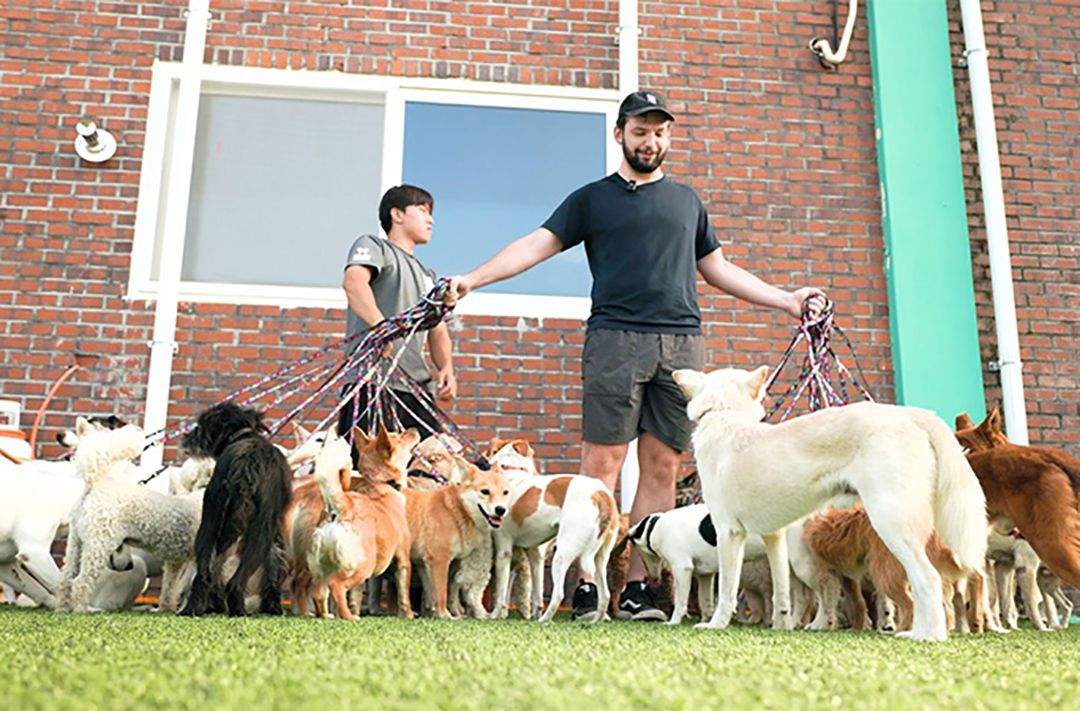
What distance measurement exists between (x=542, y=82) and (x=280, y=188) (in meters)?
1.83

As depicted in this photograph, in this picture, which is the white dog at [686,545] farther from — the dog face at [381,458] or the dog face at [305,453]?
the dog face at [305,453]

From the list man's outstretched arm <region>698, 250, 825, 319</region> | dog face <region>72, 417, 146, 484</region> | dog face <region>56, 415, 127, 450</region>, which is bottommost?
dog face <region>72, 417, 146, 484</region>

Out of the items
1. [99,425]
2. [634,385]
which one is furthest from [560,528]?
[99,425]

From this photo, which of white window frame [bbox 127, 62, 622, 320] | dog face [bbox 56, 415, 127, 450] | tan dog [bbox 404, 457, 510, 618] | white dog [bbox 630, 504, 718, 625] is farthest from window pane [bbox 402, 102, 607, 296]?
white dog [bbox 630, 504, 718, 625]

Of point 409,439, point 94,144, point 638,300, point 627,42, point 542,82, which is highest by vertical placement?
point 627,42

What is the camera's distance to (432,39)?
20.6 feet

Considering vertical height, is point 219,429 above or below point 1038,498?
above

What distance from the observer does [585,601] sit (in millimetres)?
3945

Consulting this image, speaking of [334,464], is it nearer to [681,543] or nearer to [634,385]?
[634,385]

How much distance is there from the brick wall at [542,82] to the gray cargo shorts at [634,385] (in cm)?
166

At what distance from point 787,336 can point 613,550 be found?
234 cm

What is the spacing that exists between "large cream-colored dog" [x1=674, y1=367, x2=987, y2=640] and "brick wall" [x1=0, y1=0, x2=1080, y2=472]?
2.43 meters

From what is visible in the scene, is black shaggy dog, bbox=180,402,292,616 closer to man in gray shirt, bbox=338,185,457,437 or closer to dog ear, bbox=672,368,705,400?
man in gray shirt, bbox=338,185,457,437

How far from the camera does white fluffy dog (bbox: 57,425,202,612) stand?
3.45 metres
